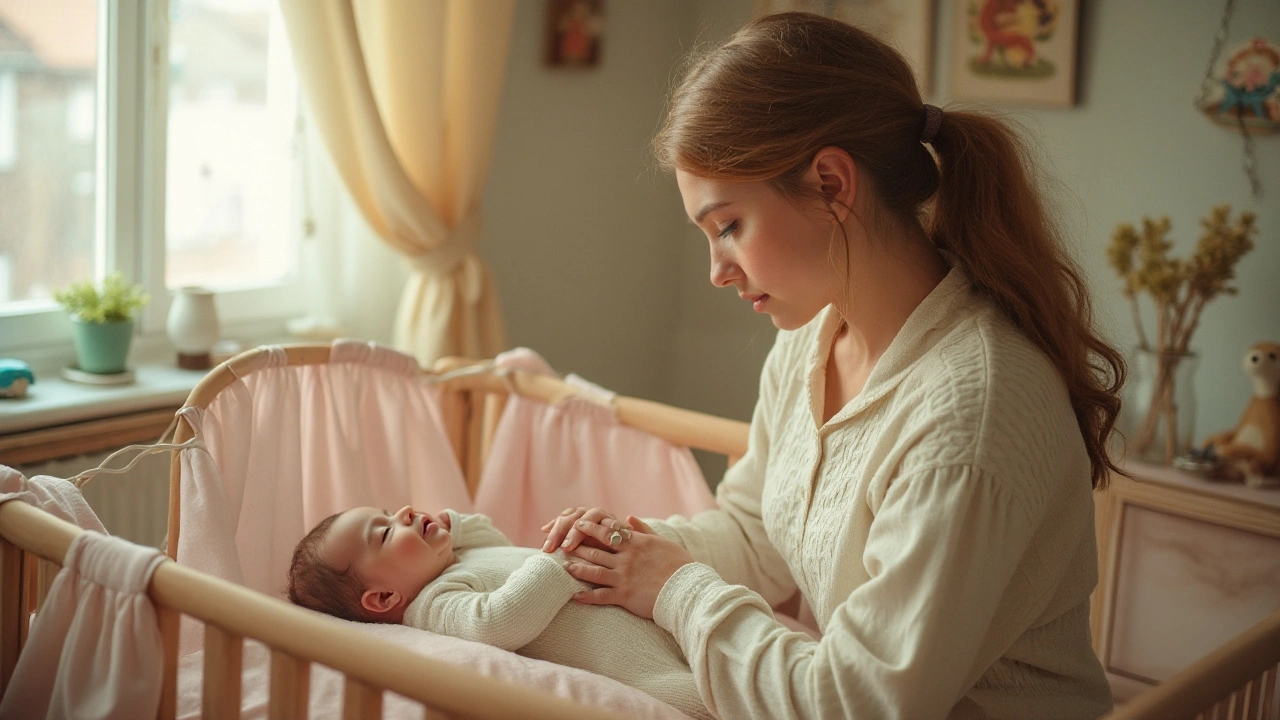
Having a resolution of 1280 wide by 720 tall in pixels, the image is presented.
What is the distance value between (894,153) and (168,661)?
89 cm

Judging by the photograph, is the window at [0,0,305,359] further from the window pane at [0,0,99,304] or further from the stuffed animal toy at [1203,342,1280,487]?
the stuffed animal toy at [1203,342,1280,487]

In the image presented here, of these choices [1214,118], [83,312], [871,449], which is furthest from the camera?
[1214,118]

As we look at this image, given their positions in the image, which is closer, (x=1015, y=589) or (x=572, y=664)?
(x=1015, y=589)

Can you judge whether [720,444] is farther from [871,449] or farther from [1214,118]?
[1214,118]

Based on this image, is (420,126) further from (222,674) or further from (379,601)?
(222,674)

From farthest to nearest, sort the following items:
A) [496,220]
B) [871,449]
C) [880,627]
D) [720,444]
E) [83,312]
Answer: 1. [496,220]
2. [83,312]
3. [720,444]
4. [871,449]
5. [880,627]

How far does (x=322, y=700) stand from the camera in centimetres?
127

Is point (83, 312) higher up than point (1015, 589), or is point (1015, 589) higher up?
point (83, 312)

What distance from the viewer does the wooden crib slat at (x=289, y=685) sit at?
1.04 meters

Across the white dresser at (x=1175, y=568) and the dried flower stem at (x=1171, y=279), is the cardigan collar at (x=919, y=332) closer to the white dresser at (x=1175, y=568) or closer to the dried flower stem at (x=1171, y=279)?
the white dresser at (x=1175, y=568)

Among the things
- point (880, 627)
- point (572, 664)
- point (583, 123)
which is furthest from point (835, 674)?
point (583, 123)

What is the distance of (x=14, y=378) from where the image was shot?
6.05 ft

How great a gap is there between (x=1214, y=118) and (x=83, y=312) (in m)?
2.12

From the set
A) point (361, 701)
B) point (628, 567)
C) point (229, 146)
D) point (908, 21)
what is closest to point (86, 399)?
point (229, 146)
